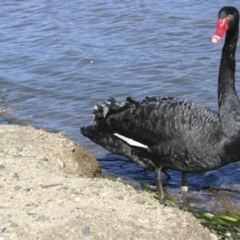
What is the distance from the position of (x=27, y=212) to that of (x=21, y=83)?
16.7 ft

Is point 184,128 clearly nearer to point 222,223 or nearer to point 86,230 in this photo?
point 222,223

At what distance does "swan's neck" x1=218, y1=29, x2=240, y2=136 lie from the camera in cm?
534

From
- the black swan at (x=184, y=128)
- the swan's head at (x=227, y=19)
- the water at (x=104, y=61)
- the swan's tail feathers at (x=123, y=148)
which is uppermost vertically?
the swan's head at (x=227, y=19)

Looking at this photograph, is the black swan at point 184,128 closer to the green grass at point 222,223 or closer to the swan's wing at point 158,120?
the swan's wing at point 158,120

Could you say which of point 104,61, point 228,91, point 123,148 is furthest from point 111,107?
point 104,61

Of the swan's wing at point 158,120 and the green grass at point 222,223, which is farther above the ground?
the swan's wing at point 158,120

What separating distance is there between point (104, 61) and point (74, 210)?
5358 millimetres

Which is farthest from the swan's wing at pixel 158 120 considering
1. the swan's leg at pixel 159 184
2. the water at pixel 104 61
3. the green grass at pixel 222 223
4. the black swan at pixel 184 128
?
the water at pixel 104 61

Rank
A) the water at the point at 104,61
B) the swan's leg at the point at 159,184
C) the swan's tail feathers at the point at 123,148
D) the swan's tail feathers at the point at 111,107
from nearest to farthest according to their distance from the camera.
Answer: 1. the swan's leg at the point at 159,184
2. the swan's tail feathers at the point at 123,148
3. the swan's tail feathers at the point at 111,107
4. the water at the point at 104,61

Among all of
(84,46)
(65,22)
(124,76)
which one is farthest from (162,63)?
(65,22)

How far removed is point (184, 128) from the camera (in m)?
5.36

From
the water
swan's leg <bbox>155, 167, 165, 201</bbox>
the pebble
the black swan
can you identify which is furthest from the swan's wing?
the pebble

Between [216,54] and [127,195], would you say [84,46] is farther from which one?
[127,195]

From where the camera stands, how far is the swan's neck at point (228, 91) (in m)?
5.34
